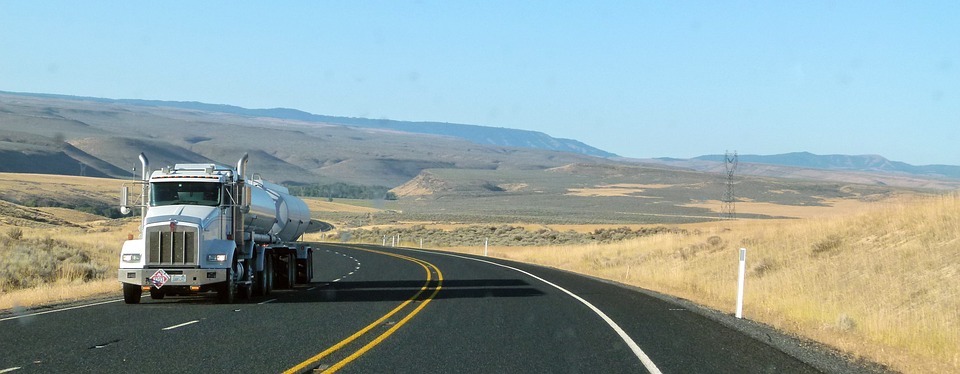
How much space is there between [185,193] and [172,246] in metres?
1.81

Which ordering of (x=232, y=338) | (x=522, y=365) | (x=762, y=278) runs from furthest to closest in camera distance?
(x=762, y=278)
(x=232, y=338)
(x=522, y=365)

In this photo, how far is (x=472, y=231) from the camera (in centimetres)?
8000

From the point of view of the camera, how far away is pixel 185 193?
21.8 meters

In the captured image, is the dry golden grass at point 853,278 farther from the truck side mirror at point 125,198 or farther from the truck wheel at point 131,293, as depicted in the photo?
the truck side mirror at point 125,198

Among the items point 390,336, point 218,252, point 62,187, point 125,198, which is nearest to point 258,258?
point 218,252

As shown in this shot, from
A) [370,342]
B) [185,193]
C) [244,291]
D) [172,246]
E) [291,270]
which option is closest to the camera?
[370,342]

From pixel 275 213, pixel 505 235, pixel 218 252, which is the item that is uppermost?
pixel 275 213

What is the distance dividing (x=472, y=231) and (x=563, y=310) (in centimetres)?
6096

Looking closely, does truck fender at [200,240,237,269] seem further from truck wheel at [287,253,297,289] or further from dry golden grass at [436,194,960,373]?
dry golden grass at [436,194,960,373]

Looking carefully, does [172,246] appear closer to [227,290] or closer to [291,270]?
[227,290]

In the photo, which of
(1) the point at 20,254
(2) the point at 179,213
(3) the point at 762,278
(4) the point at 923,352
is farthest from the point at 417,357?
(1) the point at 20,254

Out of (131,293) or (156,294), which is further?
(156,294)

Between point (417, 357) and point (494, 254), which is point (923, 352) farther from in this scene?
point (494, 254)

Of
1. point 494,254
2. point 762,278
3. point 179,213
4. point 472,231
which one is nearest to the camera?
point 179,213
